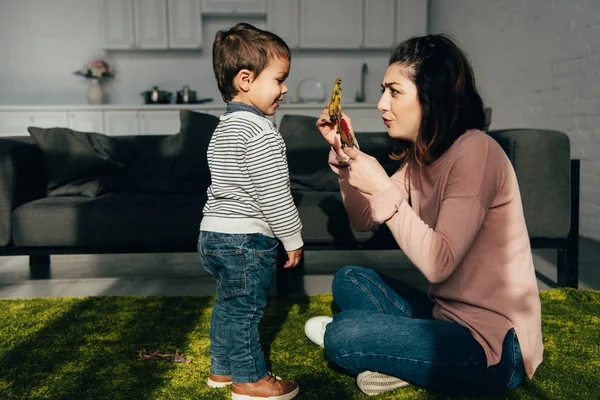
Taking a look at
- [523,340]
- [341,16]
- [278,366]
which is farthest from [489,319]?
[341,16]

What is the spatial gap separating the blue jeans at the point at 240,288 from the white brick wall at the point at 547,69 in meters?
2.83

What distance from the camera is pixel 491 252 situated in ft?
4.31

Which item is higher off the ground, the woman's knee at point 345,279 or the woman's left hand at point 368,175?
the woman's left hand at point 368,175

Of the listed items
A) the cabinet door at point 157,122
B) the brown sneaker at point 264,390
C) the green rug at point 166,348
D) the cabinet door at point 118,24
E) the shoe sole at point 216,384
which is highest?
the cabinet door at point 118,24

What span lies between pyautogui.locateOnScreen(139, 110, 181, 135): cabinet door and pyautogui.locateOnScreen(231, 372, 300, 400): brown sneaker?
15.5 ft

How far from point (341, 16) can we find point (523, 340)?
5.43 meters

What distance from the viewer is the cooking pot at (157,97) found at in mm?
5902

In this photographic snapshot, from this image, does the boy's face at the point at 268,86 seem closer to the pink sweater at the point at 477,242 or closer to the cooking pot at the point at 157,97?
the pink sweater at the point at 477,242

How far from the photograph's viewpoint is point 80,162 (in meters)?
2.92

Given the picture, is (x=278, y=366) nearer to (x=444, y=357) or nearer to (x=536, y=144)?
(x=444, y=357)

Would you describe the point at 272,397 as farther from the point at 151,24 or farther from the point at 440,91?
the point at 151,24

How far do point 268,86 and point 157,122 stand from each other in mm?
4675

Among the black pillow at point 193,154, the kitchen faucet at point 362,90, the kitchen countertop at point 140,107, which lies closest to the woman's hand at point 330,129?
the black pillow at point 193,154

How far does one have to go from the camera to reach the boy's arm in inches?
52.6
